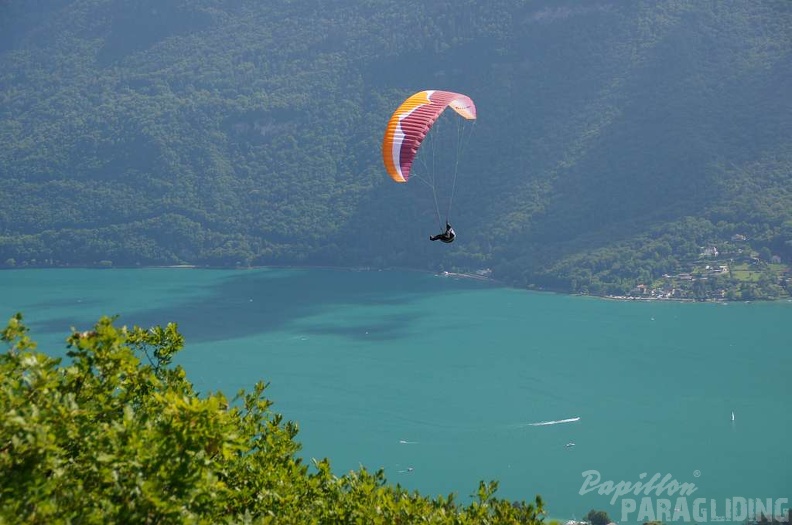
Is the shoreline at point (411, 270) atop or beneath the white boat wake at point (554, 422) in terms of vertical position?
atop

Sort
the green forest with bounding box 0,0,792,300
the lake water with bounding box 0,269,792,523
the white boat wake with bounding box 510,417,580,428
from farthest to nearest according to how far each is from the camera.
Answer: the green forest with bounding box 0,0,792,300, the white boat wake with bounding box 510,417,580,428, the lake water with bounding box 0,269,792,523

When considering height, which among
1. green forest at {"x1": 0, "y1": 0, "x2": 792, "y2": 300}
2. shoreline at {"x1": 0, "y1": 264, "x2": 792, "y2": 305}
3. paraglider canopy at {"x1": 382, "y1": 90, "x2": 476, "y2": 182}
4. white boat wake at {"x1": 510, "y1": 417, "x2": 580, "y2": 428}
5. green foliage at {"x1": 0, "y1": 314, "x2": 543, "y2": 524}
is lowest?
green foliage at {"x1": 0, "y1": 314, "x2": 543, "y2": 524}

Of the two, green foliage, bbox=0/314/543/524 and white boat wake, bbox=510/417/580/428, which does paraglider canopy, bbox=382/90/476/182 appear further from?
white boat wake, bbox=510/417/580/428

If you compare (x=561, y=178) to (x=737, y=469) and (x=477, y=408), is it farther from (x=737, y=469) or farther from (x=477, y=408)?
(x=737, y=469)

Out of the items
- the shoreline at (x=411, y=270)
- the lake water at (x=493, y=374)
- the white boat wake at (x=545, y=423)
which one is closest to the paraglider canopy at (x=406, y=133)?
the lake water at (x=493, y=374)

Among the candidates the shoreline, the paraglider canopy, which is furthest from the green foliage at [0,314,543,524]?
the shoreline

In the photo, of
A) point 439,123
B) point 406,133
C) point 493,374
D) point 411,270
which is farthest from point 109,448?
point 439,123

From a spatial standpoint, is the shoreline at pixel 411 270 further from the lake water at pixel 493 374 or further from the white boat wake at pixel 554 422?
the white boat wake at pixel 554 422
